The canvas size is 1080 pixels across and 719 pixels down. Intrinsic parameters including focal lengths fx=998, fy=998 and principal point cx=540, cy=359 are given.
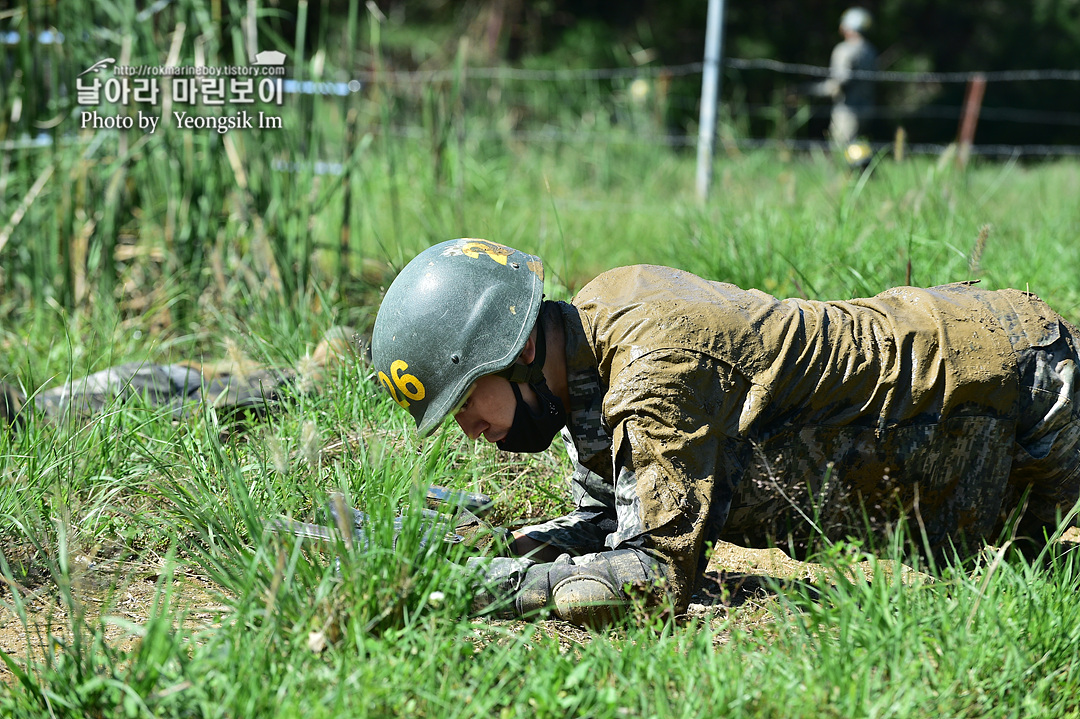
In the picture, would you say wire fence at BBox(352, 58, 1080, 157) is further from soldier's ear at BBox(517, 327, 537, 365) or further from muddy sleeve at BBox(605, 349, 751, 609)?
muddy sleeve at BBox(605, 349, 751, 609)

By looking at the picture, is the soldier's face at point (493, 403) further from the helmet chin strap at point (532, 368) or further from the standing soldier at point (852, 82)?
the standing soldier at point (852, 82)

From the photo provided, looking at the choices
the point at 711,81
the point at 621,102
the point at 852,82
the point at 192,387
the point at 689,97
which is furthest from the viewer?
the point at 689,97

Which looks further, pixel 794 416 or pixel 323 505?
pixel 794 416

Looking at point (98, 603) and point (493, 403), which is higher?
point (493, 403)

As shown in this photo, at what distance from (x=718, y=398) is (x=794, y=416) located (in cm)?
25

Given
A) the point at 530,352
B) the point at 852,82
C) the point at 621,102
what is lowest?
the point at 530,352

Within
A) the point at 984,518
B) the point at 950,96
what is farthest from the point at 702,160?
the point at 950,96

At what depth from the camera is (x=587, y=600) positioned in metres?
2.11

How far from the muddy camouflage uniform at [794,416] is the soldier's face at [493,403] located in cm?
15

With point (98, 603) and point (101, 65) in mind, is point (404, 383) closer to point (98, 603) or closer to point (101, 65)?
point (98, 603)

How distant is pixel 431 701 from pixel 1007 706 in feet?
3.39

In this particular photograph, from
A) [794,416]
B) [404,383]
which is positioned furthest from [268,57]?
[794,416]

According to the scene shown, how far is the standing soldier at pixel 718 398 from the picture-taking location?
2.10 metres

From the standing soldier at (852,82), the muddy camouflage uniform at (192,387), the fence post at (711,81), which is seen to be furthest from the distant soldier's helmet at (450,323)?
the standing soldier at (852,82)
